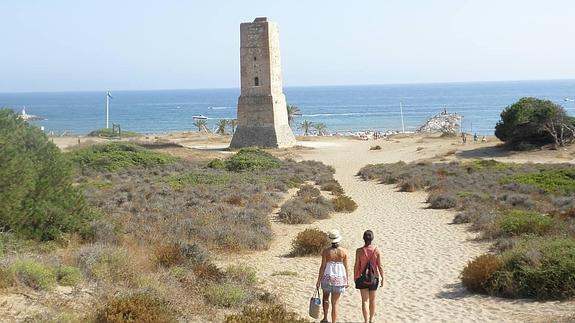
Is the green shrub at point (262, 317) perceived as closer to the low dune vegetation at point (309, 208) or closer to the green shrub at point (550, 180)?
the low dune vegetation at point (309, 208)

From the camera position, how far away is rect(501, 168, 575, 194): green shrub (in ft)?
72.9

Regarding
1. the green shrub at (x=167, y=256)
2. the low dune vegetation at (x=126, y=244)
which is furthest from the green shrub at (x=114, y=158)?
the green shrub at (x=167, y=256)

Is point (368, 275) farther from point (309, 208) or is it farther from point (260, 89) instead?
point (260, 89)

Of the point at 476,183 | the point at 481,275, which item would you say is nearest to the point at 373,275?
the point at 481,275

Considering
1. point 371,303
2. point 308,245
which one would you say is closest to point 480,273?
point 371,303

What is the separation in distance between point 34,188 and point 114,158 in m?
22.4

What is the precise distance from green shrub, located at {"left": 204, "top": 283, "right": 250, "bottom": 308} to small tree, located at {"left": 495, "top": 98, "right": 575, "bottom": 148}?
3417 cm

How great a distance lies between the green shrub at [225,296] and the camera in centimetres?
861

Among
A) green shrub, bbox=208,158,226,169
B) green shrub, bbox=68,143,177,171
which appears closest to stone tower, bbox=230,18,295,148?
green shrub, bbox=68,143,177,171

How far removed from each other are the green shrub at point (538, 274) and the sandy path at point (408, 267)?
25 cm

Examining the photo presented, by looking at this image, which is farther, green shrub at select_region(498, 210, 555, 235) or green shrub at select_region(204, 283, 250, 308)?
green shrub at select_region(498, 210, 555, 235)

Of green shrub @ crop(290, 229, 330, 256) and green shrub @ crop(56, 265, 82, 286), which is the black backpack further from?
green shrub @ crop(290, 229, 330, 256)

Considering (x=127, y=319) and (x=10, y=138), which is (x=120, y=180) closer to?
(x=10, y=138)

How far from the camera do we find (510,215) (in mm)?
15625
